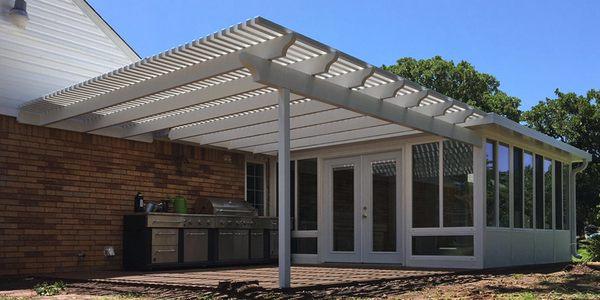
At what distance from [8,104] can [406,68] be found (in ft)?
73.9

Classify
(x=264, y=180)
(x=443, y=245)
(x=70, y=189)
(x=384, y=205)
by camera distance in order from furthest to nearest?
1. (x=264, y=180)
2. (x=384, y=205)
3. (x=443, y=245)
4. (x=70, y=189)

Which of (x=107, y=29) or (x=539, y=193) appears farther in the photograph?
(x=539, y=193)

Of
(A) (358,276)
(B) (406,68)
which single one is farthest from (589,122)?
(A) (358,276)

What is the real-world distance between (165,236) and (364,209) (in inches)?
146

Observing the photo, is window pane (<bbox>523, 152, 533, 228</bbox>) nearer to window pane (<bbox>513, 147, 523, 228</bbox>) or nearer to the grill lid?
window pane (<bbox>513, 147, 523, 228</bbox>)

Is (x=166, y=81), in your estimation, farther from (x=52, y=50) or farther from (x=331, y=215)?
(x=331, y=215)

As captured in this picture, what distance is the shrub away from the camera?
49.3ft

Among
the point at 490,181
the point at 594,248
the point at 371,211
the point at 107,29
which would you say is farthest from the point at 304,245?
the point at 594,248

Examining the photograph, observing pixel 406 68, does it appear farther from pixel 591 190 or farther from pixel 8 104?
pixel 8 104

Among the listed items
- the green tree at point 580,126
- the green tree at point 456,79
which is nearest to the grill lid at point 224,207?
the green tree at point 580,126

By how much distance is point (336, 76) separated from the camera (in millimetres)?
8469

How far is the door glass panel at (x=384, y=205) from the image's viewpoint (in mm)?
12398

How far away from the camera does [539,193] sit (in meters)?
13.2

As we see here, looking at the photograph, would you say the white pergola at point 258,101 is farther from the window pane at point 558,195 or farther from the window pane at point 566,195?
the window pane at point 566,195
